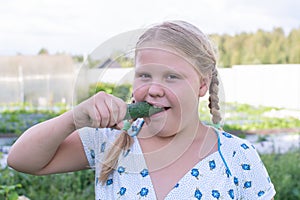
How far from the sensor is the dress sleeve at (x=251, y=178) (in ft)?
4.71

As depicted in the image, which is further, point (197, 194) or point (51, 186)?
point (51, 186)

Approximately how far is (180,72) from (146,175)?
0.94 feet

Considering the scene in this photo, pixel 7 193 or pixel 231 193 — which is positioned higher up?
pixel 231 193

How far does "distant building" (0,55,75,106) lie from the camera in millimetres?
9492

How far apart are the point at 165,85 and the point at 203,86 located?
0.61 feet

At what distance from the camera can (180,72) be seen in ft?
4.38

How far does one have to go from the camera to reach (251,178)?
1.44m

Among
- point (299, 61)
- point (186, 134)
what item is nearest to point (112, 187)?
point (186, 134)

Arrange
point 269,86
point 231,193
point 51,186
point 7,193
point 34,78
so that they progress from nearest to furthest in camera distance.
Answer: point 231,193 → point 7,193 → point 51,186 → point 34,78 → point 269,86

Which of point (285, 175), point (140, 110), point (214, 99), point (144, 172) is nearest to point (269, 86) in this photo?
point (285, 175)

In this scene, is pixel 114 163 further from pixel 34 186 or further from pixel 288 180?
pixel 288 180

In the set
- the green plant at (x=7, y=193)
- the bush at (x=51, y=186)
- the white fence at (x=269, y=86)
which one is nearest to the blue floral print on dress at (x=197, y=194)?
the green plant at (x=7, y=193)

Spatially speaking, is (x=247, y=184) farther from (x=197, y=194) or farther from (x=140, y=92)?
(x=140, y=92)

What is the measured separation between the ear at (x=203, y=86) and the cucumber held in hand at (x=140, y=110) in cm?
19
